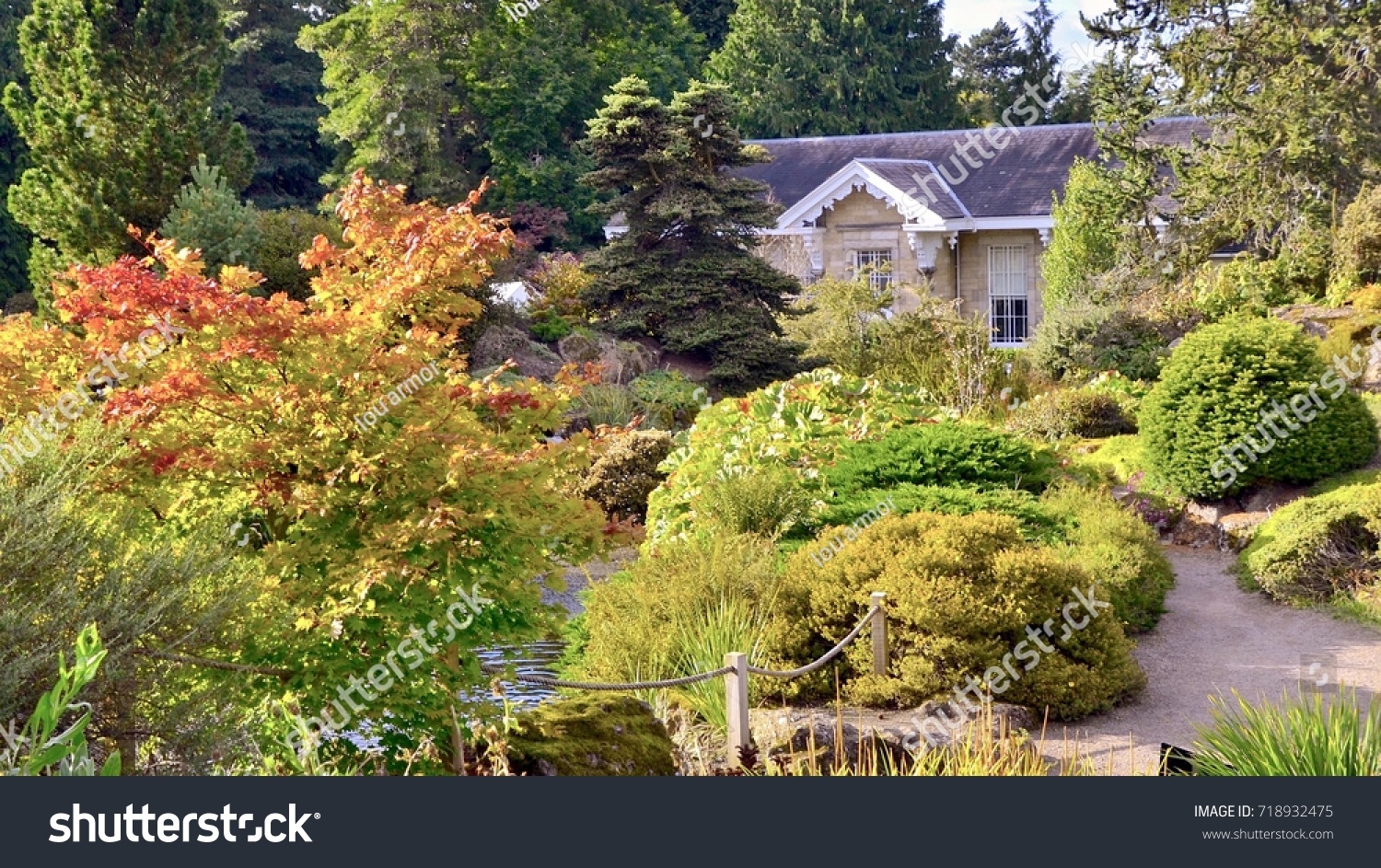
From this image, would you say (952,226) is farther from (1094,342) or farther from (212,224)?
(212,224)

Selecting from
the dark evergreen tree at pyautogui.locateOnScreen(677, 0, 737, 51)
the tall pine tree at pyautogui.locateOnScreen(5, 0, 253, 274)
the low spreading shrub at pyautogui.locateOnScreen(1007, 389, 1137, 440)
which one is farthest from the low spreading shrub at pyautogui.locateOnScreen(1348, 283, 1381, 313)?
the dark evergreen tree at pyautogui.locateOnScreen(677, 0, 737, 51)

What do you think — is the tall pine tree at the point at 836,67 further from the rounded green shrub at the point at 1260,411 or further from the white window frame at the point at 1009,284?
the rounded green shrub at the point at 1260,411

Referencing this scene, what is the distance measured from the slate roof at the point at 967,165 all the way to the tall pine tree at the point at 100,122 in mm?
11684

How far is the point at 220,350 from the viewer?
20.2 ft

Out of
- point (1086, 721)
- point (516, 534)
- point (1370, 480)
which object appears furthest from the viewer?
point (1370, 480)

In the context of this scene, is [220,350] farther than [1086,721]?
No

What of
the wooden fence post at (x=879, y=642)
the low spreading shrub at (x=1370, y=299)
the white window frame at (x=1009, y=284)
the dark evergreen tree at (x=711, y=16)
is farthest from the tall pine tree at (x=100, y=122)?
the dark evergreen tree at (x=711, y=16)

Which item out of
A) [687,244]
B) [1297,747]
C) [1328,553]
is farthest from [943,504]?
[687,244]

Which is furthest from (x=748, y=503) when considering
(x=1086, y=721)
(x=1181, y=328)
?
(x=1181, y=328)

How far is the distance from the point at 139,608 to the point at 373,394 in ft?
4.42

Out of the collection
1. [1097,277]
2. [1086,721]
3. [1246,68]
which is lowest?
[1086,721]

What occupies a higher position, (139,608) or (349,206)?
(349,206)
